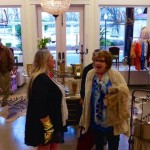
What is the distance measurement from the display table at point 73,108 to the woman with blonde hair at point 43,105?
1.47 m

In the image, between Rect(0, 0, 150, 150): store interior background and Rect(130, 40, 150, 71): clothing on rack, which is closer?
Rect(130, 40, 150, 71): clothing on rack

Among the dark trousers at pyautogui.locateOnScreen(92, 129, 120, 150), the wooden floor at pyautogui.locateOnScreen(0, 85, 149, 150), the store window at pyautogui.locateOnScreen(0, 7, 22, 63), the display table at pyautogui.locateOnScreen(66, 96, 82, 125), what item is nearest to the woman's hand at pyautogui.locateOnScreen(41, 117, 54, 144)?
the dark trousers at pyautogui.locateOnScreen(92, 129, 120, 150)

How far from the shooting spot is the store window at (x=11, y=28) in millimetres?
7895

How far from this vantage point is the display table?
3.97 meters

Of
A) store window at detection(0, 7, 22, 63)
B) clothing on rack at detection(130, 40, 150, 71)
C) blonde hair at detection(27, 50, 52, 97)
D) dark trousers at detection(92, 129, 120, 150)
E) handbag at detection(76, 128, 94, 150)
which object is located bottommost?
handbag at detection(76, 128, 94, 150)

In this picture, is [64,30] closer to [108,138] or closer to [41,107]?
[108,138]

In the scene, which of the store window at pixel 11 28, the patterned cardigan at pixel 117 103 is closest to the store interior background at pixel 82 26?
the store window at pixel 11 28

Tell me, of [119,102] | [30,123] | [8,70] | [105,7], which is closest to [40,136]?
[30,123]

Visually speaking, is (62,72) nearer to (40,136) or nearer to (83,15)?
(40,136)

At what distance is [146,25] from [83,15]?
6.48 ft

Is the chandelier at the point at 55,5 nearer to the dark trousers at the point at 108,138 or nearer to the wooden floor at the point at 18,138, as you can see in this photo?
the wooden floor at the point at 18,138

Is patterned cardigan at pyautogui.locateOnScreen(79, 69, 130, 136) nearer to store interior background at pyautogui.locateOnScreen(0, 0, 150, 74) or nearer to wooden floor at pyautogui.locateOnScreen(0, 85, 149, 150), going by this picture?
wooden floor at pyautogui.locateOnScreen(0, 85, 149, 150)

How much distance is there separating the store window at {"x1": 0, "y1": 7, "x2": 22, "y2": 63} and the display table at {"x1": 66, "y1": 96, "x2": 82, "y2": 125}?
459 cm

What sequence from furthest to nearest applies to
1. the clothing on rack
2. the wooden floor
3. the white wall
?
the white wall, the clothing on rack, the wooden floor
